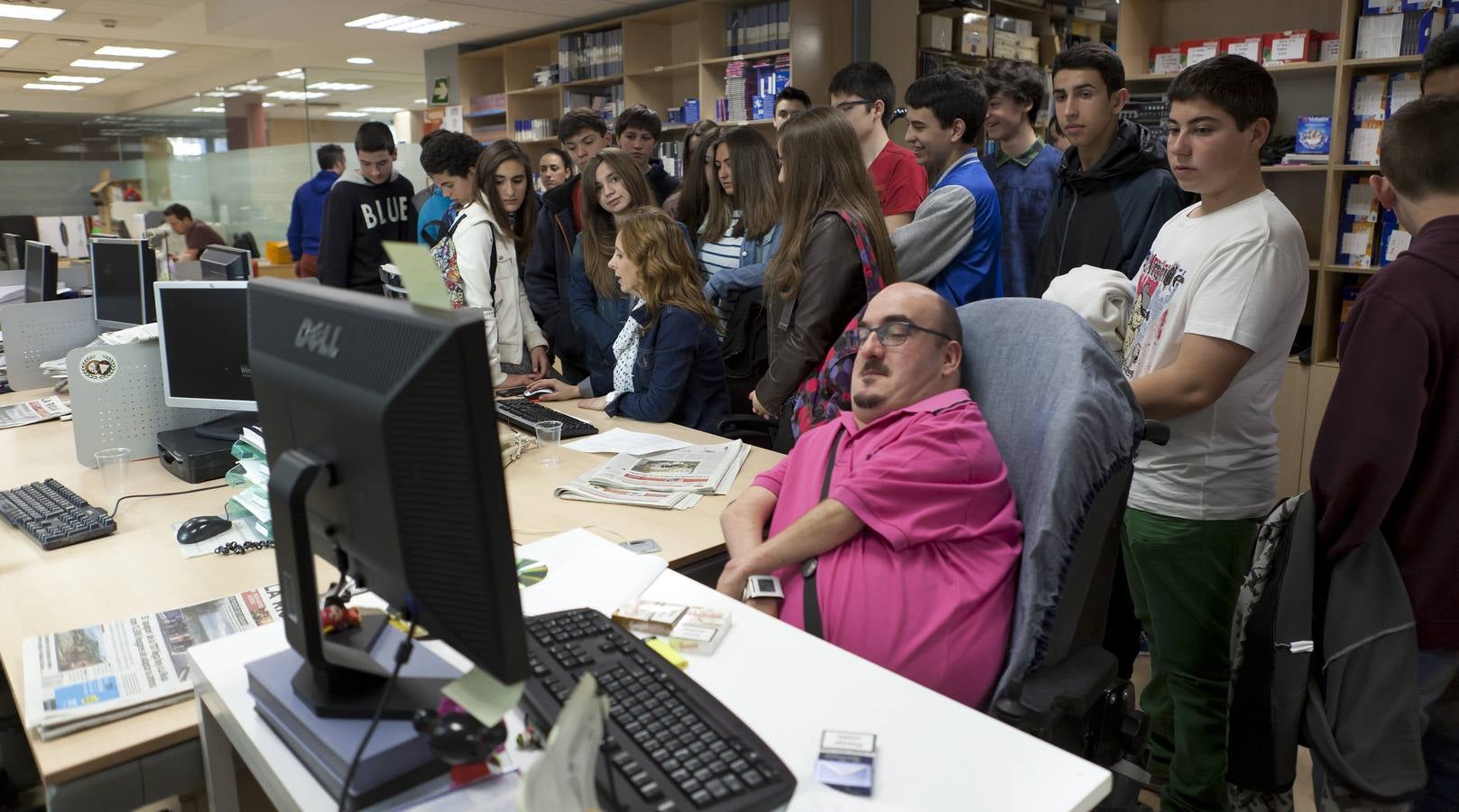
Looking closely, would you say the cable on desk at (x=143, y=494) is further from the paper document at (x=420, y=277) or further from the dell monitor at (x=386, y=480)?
the paper document at (x=420, y=277)

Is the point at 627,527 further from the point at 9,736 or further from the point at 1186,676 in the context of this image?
the point at 9,736

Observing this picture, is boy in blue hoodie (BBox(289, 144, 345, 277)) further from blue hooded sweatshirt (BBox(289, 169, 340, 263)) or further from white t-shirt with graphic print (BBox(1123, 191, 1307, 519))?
white t-shirt with graphic print (BBox(1123, 191, 1307, 519))

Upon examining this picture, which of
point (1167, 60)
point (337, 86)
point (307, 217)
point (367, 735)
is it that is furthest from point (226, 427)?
point (337, 86)

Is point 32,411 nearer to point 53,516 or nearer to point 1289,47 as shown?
point 53,516

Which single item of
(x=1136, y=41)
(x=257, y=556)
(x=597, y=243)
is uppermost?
(x=1136, y=41)

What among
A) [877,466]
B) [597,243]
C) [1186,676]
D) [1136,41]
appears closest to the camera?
[877,466]

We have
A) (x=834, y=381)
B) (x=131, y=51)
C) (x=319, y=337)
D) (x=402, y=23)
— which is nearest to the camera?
(x=319, y=337)

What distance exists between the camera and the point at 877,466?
162 centimetres

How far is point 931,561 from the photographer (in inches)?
61.1

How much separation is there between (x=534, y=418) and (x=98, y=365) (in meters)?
1.03

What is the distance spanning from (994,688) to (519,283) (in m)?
2.52

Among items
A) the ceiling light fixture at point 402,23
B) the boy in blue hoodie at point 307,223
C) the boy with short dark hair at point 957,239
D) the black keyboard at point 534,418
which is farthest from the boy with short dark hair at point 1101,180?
the ceiling light fixture at point 402,23

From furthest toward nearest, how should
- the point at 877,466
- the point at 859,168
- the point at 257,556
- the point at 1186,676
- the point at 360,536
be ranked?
the point at 859,168 → the point at 1186,676 → the point at 257,556 → the point at 877,466 → the point at 360,536

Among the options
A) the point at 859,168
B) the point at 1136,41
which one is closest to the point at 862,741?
the point at 859,168
